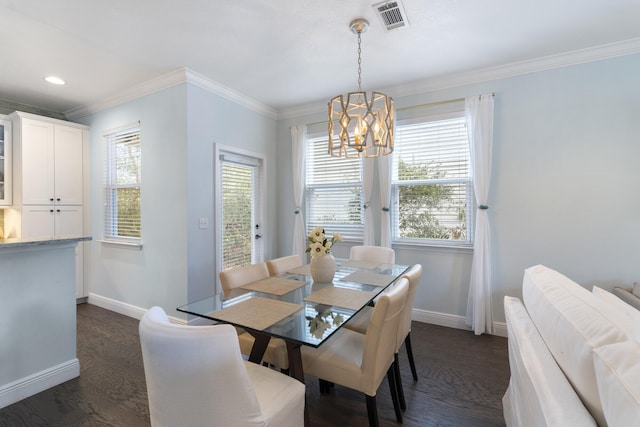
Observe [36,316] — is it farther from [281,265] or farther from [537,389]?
[537,389]

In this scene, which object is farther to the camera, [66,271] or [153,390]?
[66,271]

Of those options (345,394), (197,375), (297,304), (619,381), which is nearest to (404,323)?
(345,394)

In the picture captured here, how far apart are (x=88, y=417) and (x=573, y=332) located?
106 inches

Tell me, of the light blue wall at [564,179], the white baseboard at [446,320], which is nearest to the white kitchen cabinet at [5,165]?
the white baseboard at [446,320]

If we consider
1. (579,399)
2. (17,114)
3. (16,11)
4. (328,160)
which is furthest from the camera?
(328,160)

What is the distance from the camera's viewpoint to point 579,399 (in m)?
0.93

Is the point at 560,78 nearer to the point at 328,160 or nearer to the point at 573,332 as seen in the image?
the point at 328,160

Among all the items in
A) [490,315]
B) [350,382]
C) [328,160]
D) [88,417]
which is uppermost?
[328,160]

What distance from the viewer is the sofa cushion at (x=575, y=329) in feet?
3.03

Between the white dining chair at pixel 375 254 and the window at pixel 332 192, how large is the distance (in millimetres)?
688

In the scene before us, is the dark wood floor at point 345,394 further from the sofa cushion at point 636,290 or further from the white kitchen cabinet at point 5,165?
the white kitchen cabinet at point 5,165

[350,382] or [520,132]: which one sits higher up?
[520,132]

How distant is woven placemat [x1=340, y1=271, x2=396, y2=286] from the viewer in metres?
2.16

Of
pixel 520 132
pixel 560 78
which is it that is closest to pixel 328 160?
pixel 520 132
